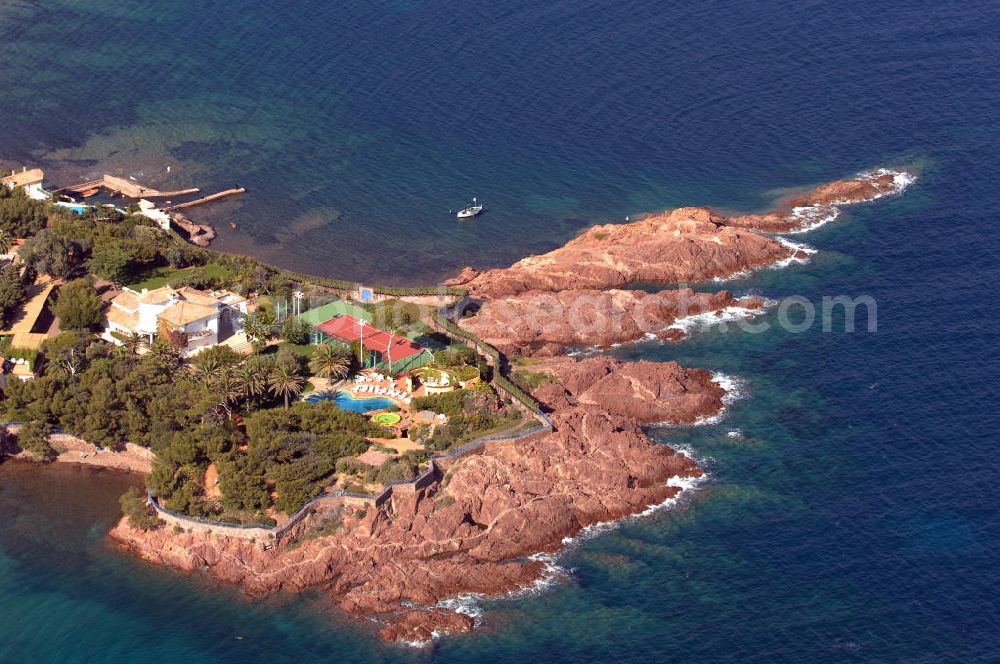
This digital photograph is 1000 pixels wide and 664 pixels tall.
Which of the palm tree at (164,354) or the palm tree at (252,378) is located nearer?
the palm tree at (252,378)

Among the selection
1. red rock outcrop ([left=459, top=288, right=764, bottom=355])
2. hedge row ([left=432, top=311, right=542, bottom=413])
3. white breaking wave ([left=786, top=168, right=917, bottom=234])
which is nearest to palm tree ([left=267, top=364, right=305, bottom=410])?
hedge row ([left=432, top=311, right=542, bottom=413])

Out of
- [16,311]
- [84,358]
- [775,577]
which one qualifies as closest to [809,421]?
[775,577]

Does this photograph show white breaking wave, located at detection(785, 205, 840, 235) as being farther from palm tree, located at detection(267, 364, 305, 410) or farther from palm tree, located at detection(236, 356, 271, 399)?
palm tree, located at detection(236, 356, 271, 399)

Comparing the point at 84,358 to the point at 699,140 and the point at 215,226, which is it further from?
the point at 699,140

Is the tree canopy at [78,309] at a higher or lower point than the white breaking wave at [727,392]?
higher

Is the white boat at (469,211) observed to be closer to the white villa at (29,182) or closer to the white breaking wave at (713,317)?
the white breaking wave at (713,317)

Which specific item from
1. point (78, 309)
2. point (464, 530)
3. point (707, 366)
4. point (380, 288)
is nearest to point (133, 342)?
point (78, 309)

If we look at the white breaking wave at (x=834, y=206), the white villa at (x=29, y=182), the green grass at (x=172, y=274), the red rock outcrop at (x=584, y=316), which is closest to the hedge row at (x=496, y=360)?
the red rock outcrop at (x=584, y=316)
